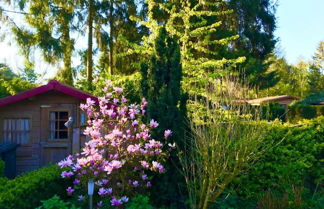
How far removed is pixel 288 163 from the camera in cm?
671

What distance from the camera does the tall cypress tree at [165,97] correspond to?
18.8 feet

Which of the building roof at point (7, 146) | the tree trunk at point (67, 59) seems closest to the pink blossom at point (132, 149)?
the building roof at point (7, 146)

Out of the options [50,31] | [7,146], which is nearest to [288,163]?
[7,146]

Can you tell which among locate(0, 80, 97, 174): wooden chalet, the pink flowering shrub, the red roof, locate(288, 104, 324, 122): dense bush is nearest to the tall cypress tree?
the pink flowering shrub

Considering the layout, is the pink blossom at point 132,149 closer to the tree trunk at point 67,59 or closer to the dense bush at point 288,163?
the dense bush at point 288,163

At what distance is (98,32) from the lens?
17.7 metres

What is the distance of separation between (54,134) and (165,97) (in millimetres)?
4388

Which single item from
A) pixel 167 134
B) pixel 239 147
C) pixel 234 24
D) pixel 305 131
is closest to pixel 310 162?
pixel 305 131

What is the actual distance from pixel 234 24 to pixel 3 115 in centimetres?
1625

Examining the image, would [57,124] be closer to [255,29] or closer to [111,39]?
[111,39]

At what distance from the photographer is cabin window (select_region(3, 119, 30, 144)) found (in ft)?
29.5

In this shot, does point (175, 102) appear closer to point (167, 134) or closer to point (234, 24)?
point (167, 134)

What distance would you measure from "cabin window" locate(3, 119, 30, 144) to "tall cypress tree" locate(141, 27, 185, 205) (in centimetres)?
437

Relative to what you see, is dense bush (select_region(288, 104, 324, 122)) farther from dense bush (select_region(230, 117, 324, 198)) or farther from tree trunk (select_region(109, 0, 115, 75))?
dense bush (select_region(230, 117, 324, 198))
